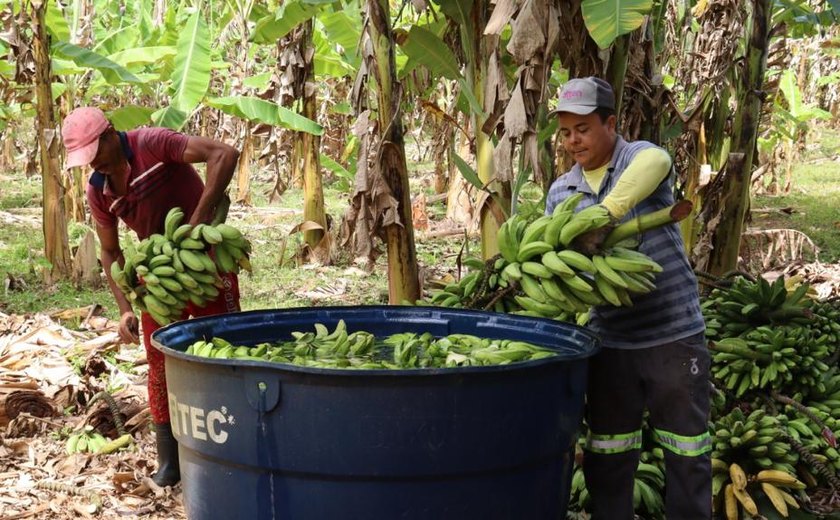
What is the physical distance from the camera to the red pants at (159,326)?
13.0ft

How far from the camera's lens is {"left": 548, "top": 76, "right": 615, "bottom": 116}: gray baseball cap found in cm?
289

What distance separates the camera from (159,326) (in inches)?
159

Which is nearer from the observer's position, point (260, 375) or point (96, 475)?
point (260, 375)

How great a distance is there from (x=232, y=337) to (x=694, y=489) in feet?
5.40

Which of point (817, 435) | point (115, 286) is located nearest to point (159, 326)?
point (115, 286)

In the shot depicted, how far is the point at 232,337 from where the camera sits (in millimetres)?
3041

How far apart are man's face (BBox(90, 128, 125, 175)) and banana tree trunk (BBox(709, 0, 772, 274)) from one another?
12.5 ft

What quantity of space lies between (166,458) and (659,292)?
244 cm

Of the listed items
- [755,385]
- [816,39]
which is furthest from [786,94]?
[755,385]

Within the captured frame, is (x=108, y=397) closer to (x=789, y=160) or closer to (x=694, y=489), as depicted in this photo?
(x=694, y=489)

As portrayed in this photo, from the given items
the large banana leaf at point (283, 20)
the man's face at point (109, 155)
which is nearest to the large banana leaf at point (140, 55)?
the large banana leaf at point (283, 20)

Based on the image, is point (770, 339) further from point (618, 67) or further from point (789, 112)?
point (789, 112)

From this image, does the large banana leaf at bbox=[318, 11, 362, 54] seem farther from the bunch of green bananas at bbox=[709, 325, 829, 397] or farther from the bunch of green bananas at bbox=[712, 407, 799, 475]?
the bunch of green bananas at bbox=[712, 407, 799, 475]

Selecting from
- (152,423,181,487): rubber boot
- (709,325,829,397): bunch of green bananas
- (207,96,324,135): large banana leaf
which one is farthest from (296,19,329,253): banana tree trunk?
(709,325,829,397): bunch of green bananas
